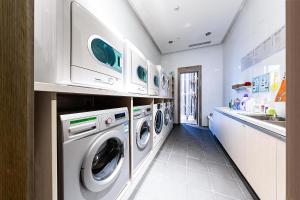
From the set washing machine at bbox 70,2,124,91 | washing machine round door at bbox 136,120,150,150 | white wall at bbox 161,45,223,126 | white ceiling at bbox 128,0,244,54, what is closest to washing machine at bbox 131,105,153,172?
washing machine round door at bbox 136,120,150,150

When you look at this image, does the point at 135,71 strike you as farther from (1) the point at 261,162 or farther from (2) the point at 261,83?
(2) the point at 261,83

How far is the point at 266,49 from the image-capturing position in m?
1.60

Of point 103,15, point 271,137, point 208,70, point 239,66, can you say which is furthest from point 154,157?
point 208,70

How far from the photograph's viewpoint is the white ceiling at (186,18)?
Answer: 215cm

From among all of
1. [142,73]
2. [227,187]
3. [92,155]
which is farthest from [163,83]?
[92,155]

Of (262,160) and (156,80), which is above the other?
(156,80)

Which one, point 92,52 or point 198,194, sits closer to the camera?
point 92,52

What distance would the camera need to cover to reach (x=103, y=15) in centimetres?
162

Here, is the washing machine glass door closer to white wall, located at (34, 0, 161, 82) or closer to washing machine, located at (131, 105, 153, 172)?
white wall, located at (34, 0, 161, 82)

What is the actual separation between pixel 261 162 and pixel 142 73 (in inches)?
58.2

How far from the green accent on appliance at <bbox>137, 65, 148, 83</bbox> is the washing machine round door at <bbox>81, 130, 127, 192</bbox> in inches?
34.4

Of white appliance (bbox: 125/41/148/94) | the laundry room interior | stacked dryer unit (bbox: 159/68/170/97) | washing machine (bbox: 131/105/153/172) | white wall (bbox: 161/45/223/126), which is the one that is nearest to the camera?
the laundry room interior

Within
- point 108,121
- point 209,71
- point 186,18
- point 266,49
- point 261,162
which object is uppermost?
point 186,18

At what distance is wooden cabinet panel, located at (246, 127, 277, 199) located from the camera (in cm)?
84
